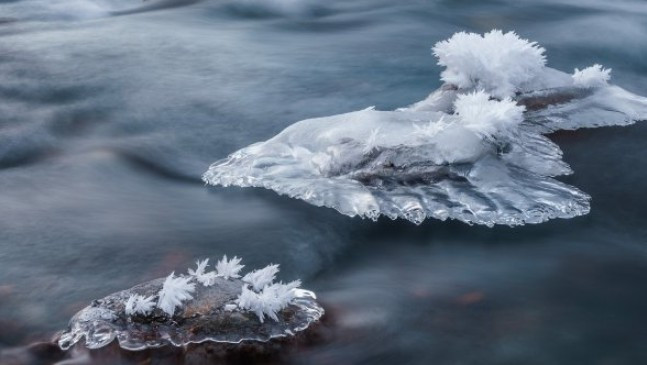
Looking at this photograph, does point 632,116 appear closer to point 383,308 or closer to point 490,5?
point 383,308

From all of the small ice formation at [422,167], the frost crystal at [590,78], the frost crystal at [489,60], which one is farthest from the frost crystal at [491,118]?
the frost crystal at [590,78]

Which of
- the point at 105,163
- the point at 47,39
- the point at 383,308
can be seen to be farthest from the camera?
the point at 47,39

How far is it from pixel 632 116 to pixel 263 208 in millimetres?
2470

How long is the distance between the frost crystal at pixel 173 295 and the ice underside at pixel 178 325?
0.09ft

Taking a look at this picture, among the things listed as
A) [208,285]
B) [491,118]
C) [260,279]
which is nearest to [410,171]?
[491,118]

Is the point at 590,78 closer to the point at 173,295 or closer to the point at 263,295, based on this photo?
the point at 263,295

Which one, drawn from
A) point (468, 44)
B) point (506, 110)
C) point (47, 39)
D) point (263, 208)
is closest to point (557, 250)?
point (506, 110)

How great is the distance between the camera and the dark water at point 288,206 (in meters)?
2.91

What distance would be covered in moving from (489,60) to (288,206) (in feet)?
5.54

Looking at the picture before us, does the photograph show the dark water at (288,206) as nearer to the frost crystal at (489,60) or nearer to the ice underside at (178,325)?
the ice underside at (178,325)

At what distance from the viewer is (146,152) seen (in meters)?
4.73

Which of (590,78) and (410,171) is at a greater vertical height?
(590,78)

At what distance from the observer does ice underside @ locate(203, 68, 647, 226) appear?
3.66m

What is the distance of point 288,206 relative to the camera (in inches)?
149
